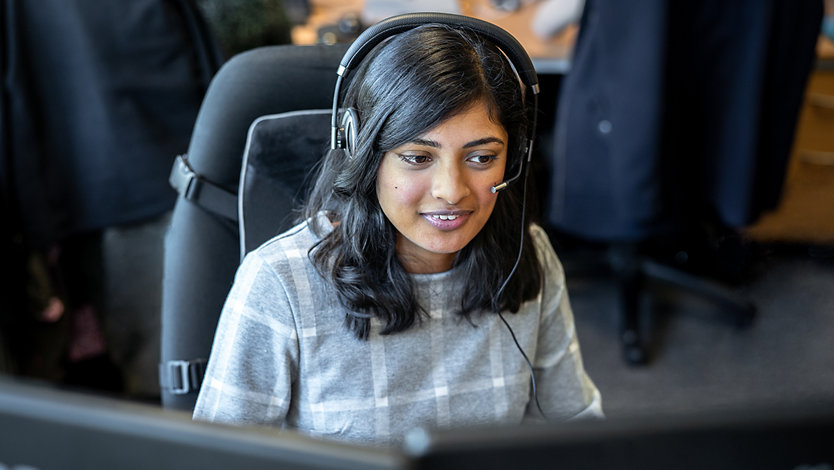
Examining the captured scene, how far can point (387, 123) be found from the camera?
77cm

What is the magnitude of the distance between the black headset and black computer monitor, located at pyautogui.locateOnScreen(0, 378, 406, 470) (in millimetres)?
436

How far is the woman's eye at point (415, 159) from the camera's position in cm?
77

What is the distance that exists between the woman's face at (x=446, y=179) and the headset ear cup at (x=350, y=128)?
35mm

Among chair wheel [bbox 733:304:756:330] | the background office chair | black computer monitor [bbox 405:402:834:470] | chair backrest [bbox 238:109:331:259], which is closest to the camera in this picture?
black computer monitor [bbox 405:402:834:470]

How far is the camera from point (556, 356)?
97cm

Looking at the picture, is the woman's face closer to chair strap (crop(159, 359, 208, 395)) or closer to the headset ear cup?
the headset ear cup

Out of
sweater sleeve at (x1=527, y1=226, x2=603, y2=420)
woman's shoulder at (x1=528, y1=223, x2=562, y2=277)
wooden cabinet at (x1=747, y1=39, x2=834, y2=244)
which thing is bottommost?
wooden cabinet at (x1=747, y1=39, x2=834, y2=244)

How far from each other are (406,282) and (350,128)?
0.18m

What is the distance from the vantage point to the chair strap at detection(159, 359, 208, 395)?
942mm

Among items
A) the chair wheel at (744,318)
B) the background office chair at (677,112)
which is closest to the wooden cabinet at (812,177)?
the chair wheel at (744,318)

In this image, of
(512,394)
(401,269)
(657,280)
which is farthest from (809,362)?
(401,269)

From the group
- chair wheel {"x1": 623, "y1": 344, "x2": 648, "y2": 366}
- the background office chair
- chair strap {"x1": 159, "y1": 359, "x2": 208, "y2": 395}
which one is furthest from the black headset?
chair wheel {"x1": 623, "y1": 344, "x2": 648, "y2": 366}

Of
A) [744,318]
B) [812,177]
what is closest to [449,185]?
[744,318]

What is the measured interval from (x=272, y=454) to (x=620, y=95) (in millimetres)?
1312
